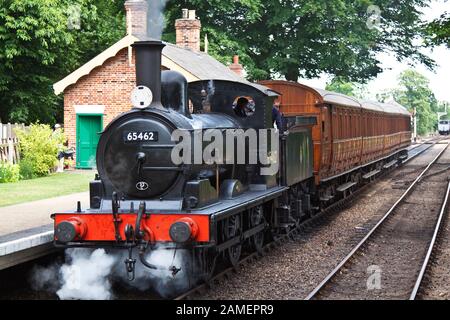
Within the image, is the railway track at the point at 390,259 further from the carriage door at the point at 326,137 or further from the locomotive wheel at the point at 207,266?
the carriage door at the point at 326,137

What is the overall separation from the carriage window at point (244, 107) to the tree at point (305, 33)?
69.4 ft

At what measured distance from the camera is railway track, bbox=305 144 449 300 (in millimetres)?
9109

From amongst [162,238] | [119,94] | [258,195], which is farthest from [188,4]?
[162,238]

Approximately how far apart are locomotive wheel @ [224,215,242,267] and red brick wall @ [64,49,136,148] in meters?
13.9

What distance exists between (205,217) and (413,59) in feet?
105

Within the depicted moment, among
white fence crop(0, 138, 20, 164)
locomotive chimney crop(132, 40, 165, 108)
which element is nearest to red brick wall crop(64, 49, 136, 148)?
white fence crop(0, 138, 20, 164)

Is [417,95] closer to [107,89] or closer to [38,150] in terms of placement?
[107,89]

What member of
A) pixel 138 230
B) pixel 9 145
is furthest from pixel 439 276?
pixel 9 145

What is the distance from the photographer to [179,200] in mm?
8570

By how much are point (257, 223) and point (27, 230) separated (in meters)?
3.38

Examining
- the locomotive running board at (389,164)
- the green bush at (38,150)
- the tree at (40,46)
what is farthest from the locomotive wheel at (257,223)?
the tree at (40,46)

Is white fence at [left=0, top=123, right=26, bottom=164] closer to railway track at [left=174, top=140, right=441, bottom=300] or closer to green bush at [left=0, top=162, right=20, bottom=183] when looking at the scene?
green bush at [left=0, top=162, right=20, bottom=183]
